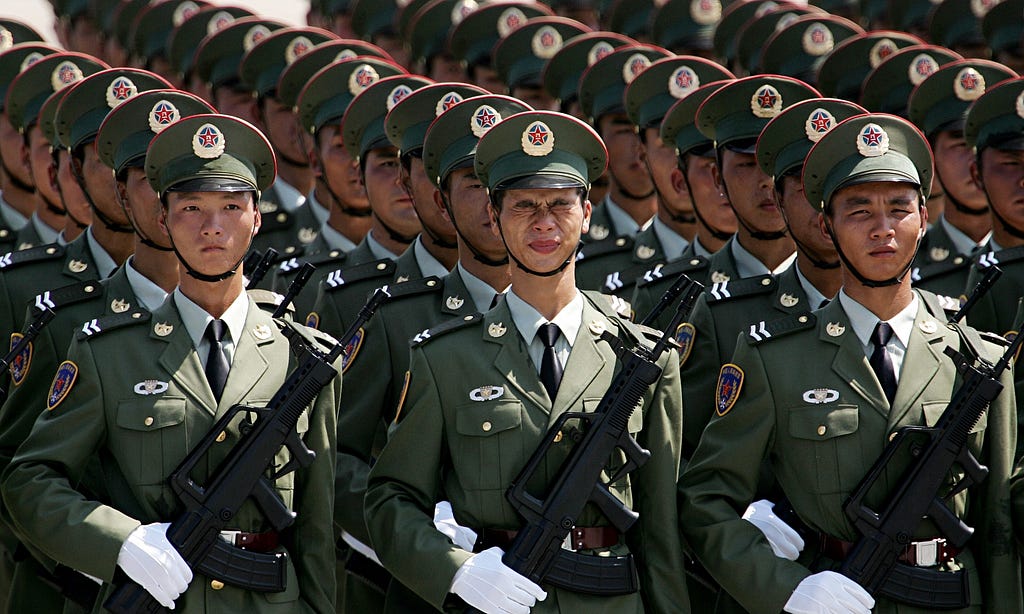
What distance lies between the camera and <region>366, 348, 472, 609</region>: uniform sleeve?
603 cm

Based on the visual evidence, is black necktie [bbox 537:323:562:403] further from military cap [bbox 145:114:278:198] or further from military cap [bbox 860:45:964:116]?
military cap [bbox 860:45:964:116]

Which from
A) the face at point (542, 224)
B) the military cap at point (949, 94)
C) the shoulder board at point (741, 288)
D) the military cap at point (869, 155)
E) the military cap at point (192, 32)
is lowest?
the military cap at point (192, 32)

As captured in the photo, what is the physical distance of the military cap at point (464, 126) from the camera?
7.45m

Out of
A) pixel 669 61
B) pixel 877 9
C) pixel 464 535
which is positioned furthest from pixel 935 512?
pixel 877 9

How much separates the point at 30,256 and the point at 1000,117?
448 centimetres

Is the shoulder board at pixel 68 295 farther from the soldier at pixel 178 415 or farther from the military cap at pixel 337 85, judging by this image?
the military cap at pixel 337 85

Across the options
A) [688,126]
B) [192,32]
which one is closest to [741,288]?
[688,126]

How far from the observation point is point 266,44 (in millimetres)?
11023

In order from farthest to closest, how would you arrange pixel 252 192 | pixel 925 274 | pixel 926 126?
1. pixel 926 126
2. pixel 925 274
3. pixel 252 192

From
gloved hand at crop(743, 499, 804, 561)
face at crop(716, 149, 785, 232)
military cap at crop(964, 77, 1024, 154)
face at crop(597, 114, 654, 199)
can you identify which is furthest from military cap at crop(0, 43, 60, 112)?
gloved hand at crop(743, 499, 804, 561)

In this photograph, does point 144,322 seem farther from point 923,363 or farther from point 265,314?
point 923,363

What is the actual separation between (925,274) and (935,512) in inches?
92.3

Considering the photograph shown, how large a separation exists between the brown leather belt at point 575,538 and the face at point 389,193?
2616mm

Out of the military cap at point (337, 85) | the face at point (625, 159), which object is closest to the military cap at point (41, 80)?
the military cap at point (337, 85)
